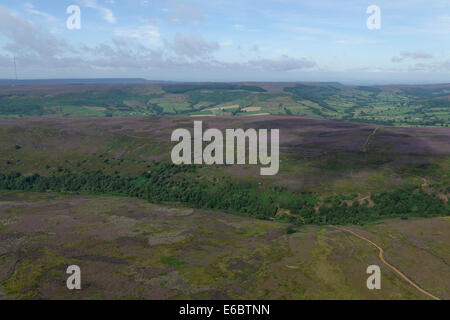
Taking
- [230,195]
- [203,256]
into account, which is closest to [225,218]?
[230,195]

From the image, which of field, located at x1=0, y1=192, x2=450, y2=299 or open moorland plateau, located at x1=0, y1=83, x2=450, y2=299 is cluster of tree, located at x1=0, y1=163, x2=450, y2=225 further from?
field, located at x1=0, y1=192, x2=450, y2=299

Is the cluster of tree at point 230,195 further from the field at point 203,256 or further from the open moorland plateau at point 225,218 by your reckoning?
the field at point 203,256

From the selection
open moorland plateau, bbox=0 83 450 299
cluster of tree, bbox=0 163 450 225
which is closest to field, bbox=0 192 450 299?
open moorland plateau, bbox=0 83 450 299

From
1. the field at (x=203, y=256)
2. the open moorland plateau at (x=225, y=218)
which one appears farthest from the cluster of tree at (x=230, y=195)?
the field at (x=203, y=256)

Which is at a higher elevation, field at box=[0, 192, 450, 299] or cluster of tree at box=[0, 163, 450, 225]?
cluster of tree at box=[0, 163, 450, 225]

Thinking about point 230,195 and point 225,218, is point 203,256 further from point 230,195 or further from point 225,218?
point 230,195
